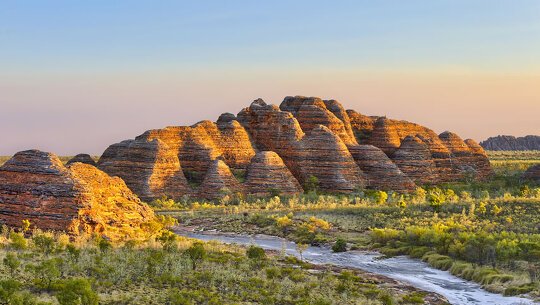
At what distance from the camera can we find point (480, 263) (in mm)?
31328

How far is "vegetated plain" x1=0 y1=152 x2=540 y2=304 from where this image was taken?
22406 mm

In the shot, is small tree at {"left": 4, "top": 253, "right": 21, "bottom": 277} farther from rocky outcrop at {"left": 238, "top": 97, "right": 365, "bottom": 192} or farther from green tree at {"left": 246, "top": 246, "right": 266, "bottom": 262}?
rocky outcrop at {"left": 238, "top": 97, "right": 365, "bottom": 192}

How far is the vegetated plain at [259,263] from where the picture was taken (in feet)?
73.5

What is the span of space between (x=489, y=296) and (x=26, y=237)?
25.5 meters

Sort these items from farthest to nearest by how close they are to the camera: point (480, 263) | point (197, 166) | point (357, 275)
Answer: point (197, 166)
point (480, 263)
point (357, 275)

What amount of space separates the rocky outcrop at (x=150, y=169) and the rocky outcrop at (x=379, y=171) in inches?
930

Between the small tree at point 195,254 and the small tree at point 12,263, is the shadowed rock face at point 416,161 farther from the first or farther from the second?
the small tree at point 12,263

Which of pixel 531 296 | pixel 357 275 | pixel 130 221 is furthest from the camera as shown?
pixel 130 221

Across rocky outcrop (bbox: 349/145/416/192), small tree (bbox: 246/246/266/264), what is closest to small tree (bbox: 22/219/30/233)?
small tree (bbox: 246/246/266/264)

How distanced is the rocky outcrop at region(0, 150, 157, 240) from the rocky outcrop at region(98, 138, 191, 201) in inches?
979

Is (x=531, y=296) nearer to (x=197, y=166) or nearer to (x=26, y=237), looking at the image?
(x=26, y=237)

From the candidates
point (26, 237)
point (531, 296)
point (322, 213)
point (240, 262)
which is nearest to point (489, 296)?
point (531, 296)

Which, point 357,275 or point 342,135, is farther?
point 342,135

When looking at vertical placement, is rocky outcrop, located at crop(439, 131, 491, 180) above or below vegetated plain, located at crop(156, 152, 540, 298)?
above
